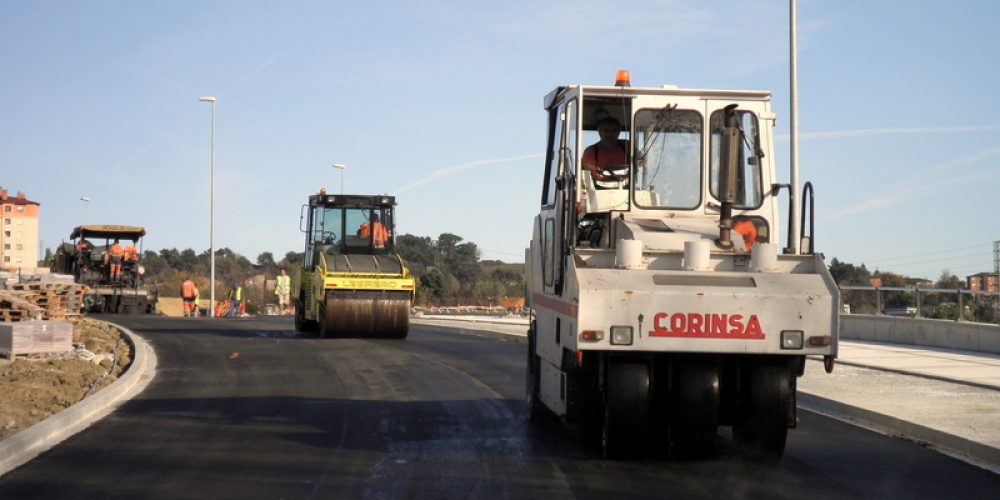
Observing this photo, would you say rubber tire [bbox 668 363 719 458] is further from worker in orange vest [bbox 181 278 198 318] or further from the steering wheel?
worker in orange vest [bbox 181 278 198 318]

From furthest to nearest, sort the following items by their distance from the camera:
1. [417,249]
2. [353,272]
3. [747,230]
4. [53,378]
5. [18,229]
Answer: [18,229], [417,249], [353,272], [53,378], [747,230]

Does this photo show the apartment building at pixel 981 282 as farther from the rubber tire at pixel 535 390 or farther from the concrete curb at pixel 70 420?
the concrete curb at pixel 70 420

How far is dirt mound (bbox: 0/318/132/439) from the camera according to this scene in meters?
11.2

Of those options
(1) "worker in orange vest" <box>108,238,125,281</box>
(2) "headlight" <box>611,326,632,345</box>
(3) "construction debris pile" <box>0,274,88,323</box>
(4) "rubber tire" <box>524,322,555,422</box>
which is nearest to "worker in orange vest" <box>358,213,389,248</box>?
(3) "construction debris pile" <box>0,274,88,323</box>

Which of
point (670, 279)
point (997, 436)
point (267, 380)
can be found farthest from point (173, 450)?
point (997, 436)

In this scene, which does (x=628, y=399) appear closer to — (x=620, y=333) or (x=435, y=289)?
(x=620, y=333)

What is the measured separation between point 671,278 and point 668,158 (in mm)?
1659

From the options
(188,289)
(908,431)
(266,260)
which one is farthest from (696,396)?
(266,260)

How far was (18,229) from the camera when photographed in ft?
352

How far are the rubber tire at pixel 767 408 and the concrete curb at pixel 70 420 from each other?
554 centimetres

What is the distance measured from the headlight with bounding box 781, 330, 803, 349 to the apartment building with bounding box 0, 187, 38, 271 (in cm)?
10179

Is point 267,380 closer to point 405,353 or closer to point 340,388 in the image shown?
point 340,388

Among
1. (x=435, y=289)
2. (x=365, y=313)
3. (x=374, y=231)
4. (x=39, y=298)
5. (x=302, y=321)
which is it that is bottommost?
(x=302, y=321)

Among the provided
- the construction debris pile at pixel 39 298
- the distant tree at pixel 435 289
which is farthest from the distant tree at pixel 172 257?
the construction debris pile at pixel 39 298
